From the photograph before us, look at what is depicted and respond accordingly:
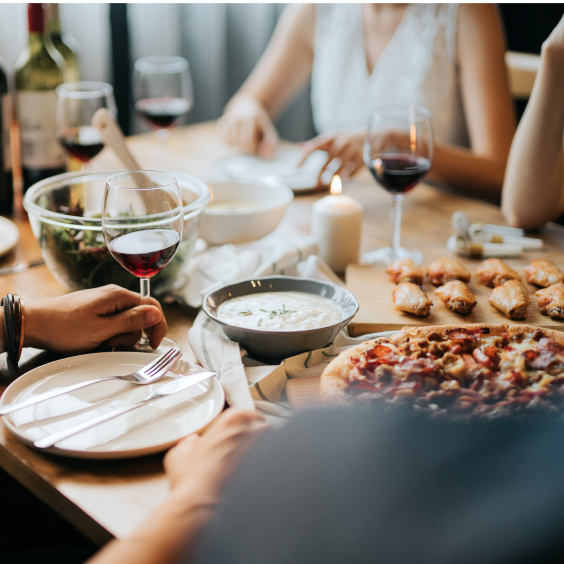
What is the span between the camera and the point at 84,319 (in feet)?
2.87

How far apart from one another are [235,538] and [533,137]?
1232 mm

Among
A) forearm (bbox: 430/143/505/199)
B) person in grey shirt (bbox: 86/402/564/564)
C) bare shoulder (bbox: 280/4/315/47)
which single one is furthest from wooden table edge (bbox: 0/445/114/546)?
bare shoulder (bbox: 280/4/315/47)

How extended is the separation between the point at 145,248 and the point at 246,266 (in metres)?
0.31

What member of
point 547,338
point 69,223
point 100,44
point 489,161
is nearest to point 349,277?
point 547,338

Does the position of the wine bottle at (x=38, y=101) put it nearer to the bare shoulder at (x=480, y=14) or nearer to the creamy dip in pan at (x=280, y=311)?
the creamy dip in pan at (x=280, y=311)

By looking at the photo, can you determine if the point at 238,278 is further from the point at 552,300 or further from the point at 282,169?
the point at 282,169

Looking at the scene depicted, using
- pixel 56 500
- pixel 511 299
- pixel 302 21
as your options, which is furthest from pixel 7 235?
pixel 302 21

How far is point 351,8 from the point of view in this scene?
236 centimetres

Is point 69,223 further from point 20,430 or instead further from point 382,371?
point 382,371

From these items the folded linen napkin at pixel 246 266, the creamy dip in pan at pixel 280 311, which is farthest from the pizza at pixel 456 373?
the folded linen napkin at pixel 246 266

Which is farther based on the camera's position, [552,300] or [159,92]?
[159,92]

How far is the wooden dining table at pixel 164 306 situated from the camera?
63 cm

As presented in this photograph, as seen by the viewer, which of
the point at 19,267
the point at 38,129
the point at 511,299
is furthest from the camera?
the point at 38,129

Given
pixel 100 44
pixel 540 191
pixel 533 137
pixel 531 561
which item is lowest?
pixel 531 561
